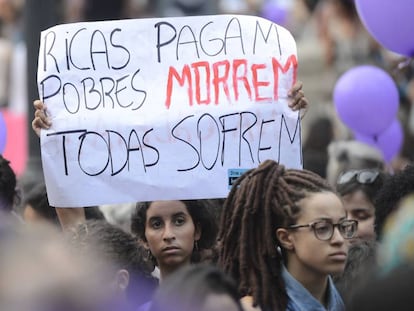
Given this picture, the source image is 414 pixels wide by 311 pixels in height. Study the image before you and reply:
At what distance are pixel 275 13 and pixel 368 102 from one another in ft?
23.7

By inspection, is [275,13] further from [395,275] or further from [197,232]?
→ [395,275]

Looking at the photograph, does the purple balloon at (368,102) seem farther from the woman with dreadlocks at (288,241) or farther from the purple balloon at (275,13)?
the purple balloon at (275,13)

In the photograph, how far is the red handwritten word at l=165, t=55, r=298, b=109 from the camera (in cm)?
541

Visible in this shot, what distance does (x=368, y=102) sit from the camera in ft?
25.3

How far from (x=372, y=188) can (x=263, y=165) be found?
1.92 m

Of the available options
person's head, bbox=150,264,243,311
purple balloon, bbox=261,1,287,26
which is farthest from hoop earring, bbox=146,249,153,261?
purple balloon, bbox=261,1,287,26

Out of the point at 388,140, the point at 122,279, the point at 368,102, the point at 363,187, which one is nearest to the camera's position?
the point at 122,279

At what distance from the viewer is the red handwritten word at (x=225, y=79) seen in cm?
541

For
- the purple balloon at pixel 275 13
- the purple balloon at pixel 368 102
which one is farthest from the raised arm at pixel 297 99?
the purple balloon at pixel 275 13

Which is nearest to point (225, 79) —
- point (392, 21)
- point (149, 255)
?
point (149, 255)

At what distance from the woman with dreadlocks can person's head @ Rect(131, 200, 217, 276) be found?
815mm

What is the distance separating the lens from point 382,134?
8023 millimetres

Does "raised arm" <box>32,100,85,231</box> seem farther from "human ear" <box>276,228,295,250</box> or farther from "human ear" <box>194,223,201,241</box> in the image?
"human ear" <box>276,228,295,250</box>

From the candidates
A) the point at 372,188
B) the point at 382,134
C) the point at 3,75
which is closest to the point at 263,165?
the point at 372,188
